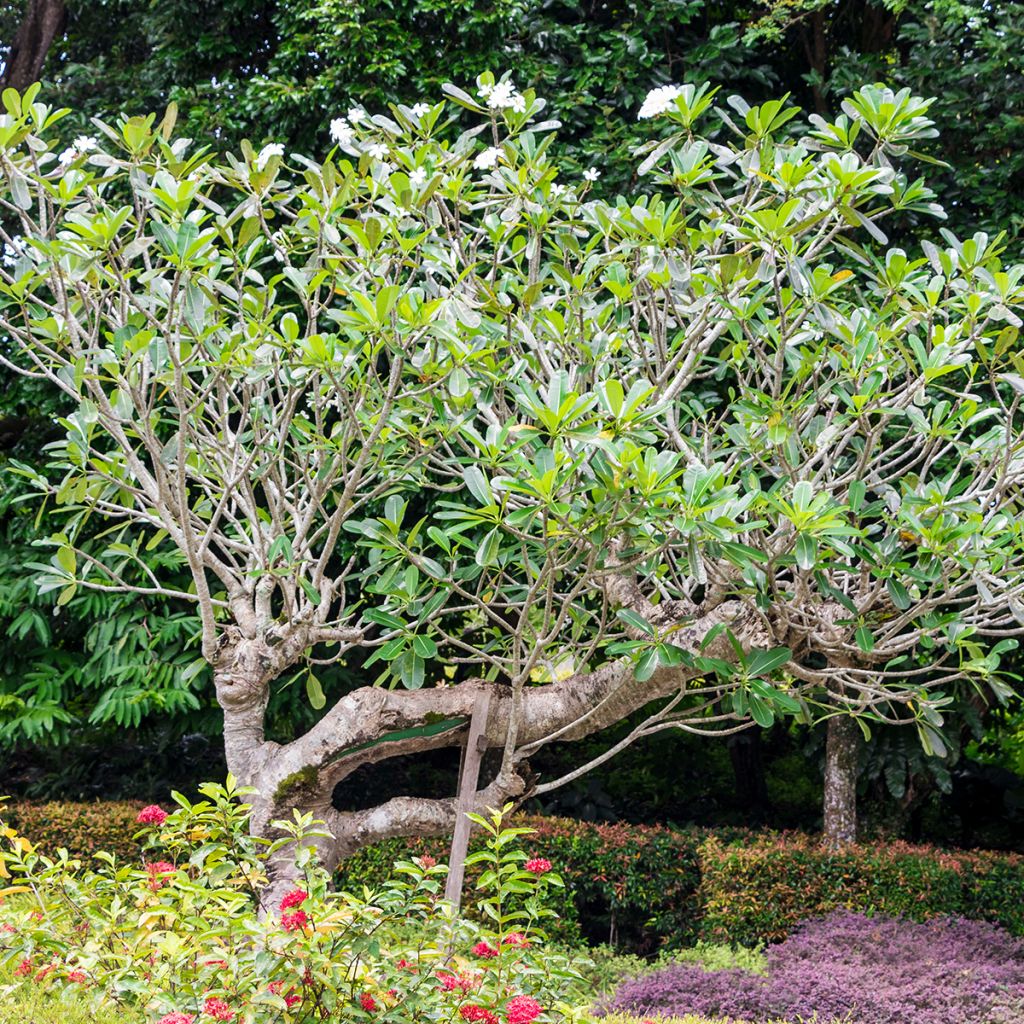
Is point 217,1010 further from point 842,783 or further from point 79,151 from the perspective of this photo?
point 842,783

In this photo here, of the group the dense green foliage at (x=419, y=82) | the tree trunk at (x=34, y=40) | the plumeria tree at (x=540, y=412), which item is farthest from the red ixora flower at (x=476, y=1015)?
the tree trunk at (x=34, y=40)

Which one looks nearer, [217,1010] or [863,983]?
[217,1010]

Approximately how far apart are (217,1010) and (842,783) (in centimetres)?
479

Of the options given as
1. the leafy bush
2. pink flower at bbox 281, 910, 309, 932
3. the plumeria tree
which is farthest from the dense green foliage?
pink flower at bbox 281, 910, 309, 932

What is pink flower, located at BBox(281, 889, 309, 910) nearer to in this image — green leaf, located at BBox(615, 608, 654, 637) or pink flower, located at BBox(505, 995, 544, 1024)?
pink flower, located at BBox(505, 995, 544, 1024)

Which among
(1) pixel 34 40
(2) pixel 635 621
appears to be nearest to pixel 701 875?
(2) pixel 635 621

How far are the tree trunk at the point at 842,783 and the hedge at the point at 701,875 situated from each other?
7.5 inches

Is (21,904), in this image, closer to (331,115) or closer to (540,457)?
(540,457)

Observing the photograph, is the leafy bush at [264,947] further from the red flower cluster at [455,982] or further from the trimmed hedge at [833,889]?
the trimmed hedge at [833,889]

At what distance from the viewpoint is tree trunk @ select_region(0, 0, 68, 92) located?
24.7ft

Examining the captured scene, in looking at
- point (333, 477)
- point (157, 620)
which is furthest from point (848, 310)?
point (157, 620)

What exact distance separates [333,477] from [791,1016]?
2.95 meters

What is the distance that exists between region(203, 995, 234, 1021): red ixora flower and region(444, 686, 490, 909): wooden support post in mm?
1063

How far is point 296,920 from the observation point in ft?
8.12
